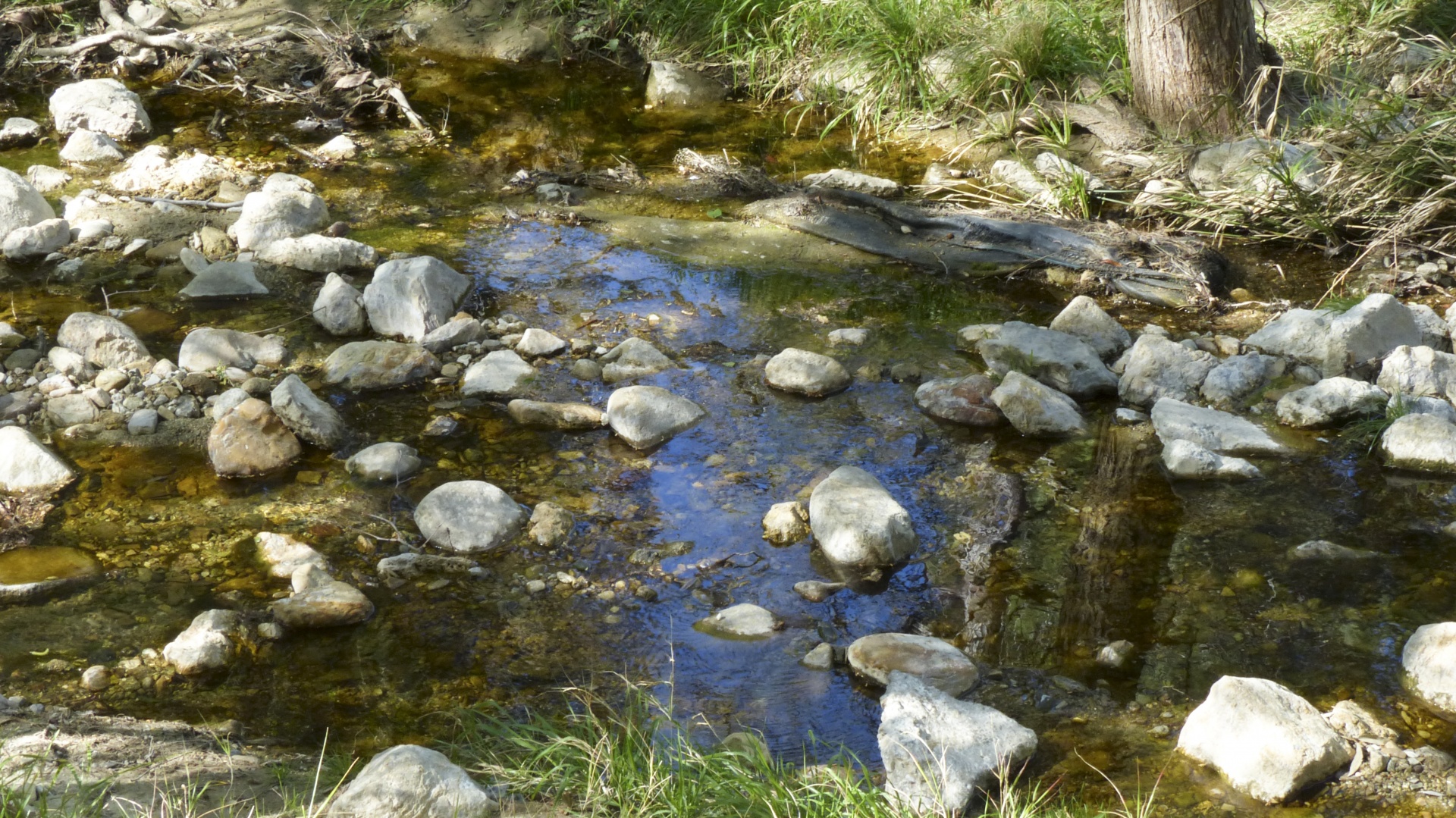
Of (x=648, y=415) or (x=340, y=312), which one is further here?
(x=340, y=312)

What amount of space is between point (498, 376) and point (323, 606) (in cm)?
122

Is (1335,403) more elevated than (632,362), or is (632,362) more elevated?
(1335,403)

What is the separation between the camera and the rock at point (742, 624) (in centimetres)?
268

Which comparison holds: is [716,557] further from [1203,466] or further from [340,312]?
[340,312]

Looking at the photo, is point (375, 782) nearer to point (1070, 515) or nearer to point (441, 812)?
point (441, 812)

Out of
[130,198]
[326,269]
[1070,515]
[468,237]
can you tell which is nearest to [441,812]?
[1070,515]

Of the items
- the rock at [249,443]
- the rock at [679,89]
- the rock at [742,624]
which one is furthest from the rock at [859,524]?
the rock at [679,89]

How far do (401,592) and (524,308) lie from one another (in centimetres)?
172

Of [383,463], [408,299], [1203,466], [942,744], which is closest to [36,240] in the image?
[408,299]

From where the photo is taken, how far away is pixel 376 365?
3.78m

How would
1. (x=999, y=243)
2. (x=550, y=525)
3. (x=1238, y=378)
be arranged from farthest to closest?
1. (x=999, y=243)
2. (x=1238, y=378)
3. (x=550, y=525)

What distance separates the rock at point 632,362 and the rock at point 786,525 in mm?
951

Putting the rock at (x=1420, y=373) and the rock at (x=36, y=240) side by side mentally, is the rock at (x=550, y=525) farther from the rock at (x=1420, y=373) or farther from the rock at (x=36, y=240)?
the rock at (x=36, y=240)

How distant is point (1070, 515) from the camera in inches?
125
